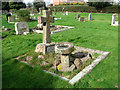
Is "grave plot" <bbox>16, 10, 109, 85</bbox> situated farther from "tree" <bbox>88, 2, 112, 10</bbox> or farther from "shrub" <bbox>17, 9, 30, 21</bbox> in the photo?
"tree" <bbox>88, 2, 112, 10</bbox>

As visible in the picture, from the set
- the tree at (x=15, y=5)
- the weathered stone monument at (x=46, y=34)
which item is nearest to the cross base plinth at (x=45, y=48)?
the weathered stone monument at (x=46, y=34)

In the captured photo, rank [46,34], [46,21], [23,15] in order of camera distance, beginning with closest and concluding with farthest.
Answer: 1. [46,21]
2. [46,34]
3. [23,15]

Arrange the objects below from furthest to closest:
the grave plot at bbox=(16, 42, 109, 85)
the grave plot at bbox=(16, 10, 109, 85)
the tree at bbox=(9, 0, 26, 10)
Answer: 1. the tree at bbox=(9, 0, 26, 10)
2. the grave plot at bbox=(16, 10, 109, 85)
3. the grave plot at bbox=(16, 42, 109, 85)

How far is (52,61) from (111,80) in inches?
94.7

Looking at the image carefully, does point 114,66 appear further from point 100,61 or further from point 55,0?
point 55,0

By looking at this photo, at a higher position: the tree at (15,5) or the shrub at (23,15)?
the tree at (15,5)

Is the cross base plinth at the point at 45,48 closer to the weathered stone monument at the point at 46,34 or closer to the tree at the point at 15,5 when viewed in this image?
the weathered stone monument at the point at 46,34

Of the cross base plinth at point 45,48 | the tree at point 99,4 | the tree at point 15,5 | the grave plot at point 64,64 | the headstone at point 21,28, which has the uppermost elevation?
the tree at point 15,5

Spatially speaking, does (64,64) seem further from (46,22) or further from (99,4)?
(99,4)

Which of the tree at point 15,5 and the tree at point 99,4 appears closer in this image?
the tree at point 99,4

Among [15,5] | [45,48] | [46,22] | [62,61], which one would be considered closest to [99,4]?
[15,5]

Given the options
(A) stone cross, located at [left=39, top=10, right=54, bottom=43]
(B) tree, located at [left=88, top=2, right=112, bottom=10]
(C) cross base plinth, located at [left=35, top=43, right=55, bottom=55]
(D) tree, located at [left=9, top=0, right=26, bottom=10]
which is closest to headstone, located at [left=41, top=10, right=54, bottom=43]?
(A) stone cross, located at [left=39, top=10, right=54, bottom=43]

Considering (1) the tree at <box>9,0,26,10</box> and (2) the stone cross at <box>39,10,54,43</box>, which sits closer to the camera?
(2) the stone cross at <box>39,10,54,43</box>

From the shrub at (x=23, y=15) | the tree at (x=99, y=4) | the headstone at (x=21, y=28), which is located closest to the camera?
the headstone at (x=21, y=28)
